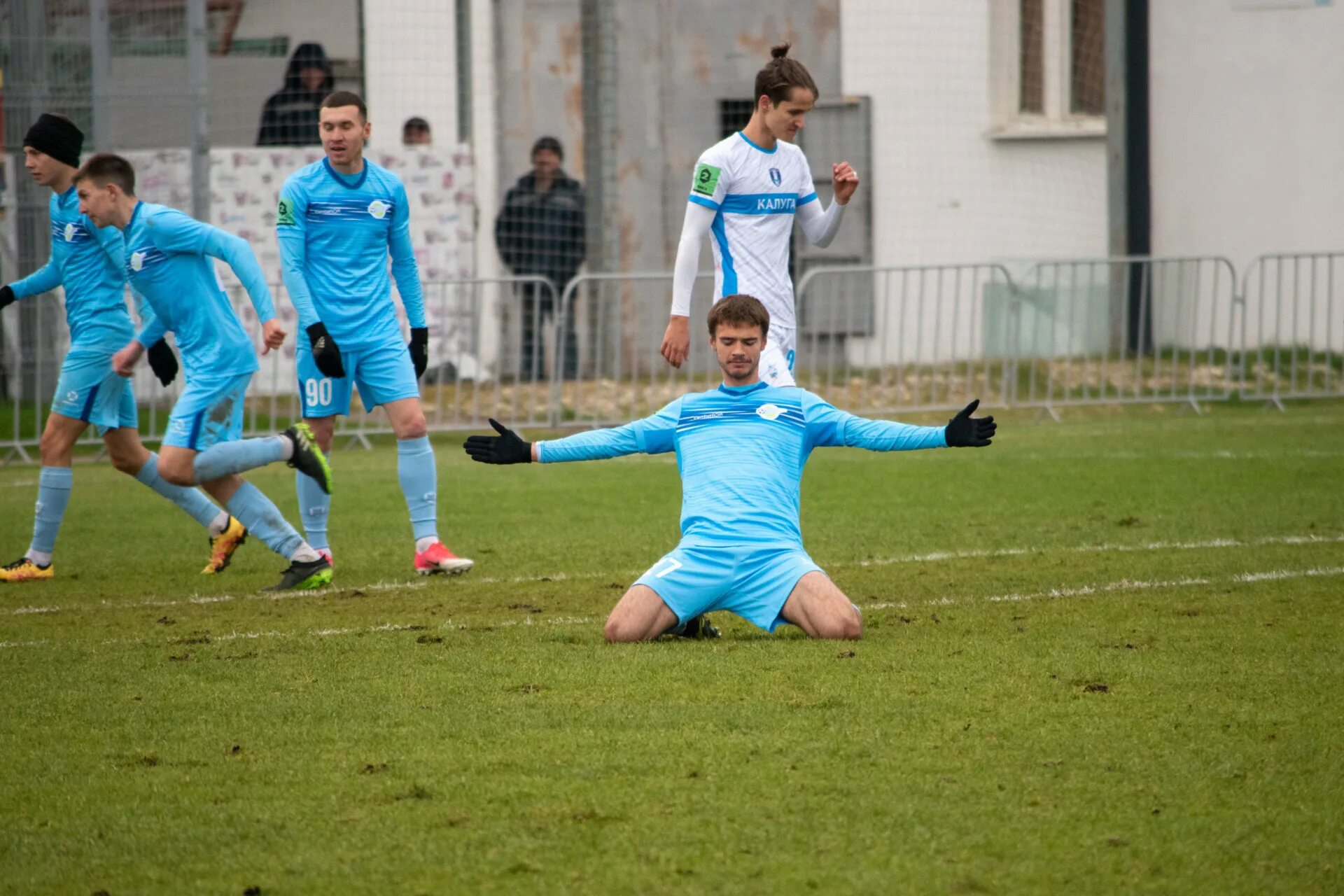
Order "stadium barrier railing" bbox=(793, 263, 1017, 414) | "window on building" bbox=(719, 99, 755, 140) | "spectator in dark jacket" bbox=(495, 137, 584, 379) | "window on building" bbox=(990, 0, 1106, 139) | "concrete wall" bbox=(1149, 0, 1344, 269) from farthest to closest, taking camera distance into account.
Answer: "window on building" bbox=(990, 0, 1106, 139)
"window on building" bbox=(719, 99, 755, 140)
"concrete wall" bbox=(1149, 0, 1344, 269)
"spectator in dark jacket" bbox=(495, 137, 584, 379)
"stadium barrier railing" bbox=(793, 263, 1017, 414)

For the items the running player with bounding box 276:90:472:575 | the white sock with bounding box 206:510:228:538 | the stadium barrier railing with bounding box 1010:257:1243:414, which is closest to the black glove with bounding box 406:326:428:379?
the running player with bounding box 276:90:472:575

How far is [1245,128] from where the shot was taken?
19.8 meters

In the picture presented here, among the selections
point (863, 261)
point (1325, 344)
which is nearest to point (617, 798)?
point (1325, 344)

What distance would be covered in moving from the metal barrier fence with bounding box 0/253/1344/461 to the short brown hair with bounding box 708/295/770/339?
821 cm

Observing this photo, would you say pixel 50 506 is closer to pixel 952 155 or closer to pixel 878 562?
pixel 878 562

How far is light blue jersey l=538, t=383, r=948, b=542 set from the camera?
247 inches

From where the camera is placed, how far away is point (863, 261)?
2111 centimetres

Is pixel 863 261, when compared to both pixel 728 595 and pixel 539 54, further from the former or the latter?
pixel 728 595

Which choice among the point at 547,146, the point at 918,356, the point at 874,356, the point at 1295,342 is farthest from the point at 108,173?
the point at 1295,342

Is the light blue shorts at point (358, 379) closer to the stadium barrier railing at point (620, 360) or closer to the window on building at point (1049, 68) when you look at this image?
the stadium barrier railing at point (620, 360)

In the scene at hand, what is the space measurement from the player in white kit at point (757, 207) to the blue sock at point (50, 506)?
10.9 ft

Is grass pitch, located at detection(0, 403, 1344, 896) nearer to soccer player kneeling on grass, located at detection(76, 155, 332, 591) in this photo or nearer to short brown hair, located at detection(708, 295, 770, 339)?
soccer player kneeling on grass, located at detection(76, 155, 332, 591)

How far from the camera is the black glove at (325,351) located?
7.90m

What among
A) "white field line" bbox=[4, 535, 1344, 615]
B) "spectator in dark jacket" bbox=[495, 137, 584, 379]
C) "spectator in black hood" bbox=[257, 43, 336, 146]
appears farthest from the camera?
"spectator in dark jacket" bbox=[495, 137, 584, 379]
